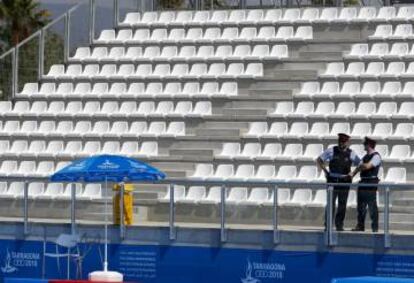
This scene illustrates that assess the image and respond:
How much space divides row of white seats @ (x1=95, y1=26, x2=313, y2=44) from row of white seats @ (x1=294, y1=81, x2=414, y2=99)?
1831 millimetres

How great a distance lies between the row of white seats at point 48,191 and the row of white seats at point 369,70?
6.25 m

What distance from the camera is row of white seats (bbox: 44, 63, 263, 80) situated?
28906 millimetres

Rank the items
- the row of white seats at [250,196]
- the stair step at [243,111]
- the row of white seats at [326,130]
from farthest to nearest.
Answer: the stair step at [243,111] → the row of white seats at [326,130] → the row of white seats at [250,196]

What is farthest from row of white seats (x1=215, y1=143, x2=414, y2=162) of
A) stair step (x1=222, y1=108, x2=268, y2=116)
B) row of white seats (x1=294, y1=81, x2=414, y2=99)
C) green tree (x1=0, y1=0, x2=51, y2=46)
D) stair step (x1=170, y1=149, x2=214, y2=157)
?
green tree (x1=0, y1=0, x2=51, y2=46)

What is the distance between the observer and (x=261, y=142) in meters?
26.5

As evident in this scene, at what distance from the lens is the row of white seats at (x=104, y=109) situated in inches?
1115

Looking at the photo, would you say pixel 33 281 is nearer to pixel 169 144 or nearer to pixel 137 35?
pixel 169 144

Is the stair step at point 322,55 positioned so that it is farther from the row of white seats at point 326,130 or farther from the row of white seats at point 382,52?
the row of white seats at point 326,130

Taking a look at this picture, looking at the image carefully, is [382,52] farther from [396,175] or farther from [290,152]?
[396,175]

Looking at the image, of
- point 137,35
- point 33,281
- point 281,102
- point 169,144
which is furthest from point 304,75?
point 33,281

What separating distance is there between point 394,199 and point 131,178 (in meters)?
4.17

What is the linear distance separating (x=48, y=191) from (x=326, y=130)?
5.42 meters

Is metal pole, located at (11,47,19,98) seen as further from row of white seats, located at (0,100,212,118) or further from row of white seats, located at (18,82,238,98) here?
row of white seats, located at (0,100,212,118)

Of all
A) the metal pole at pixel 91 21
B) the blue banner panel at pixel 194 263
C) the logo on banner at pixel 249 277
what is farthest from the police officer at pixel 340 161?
the metal pole at pixel 91 21
